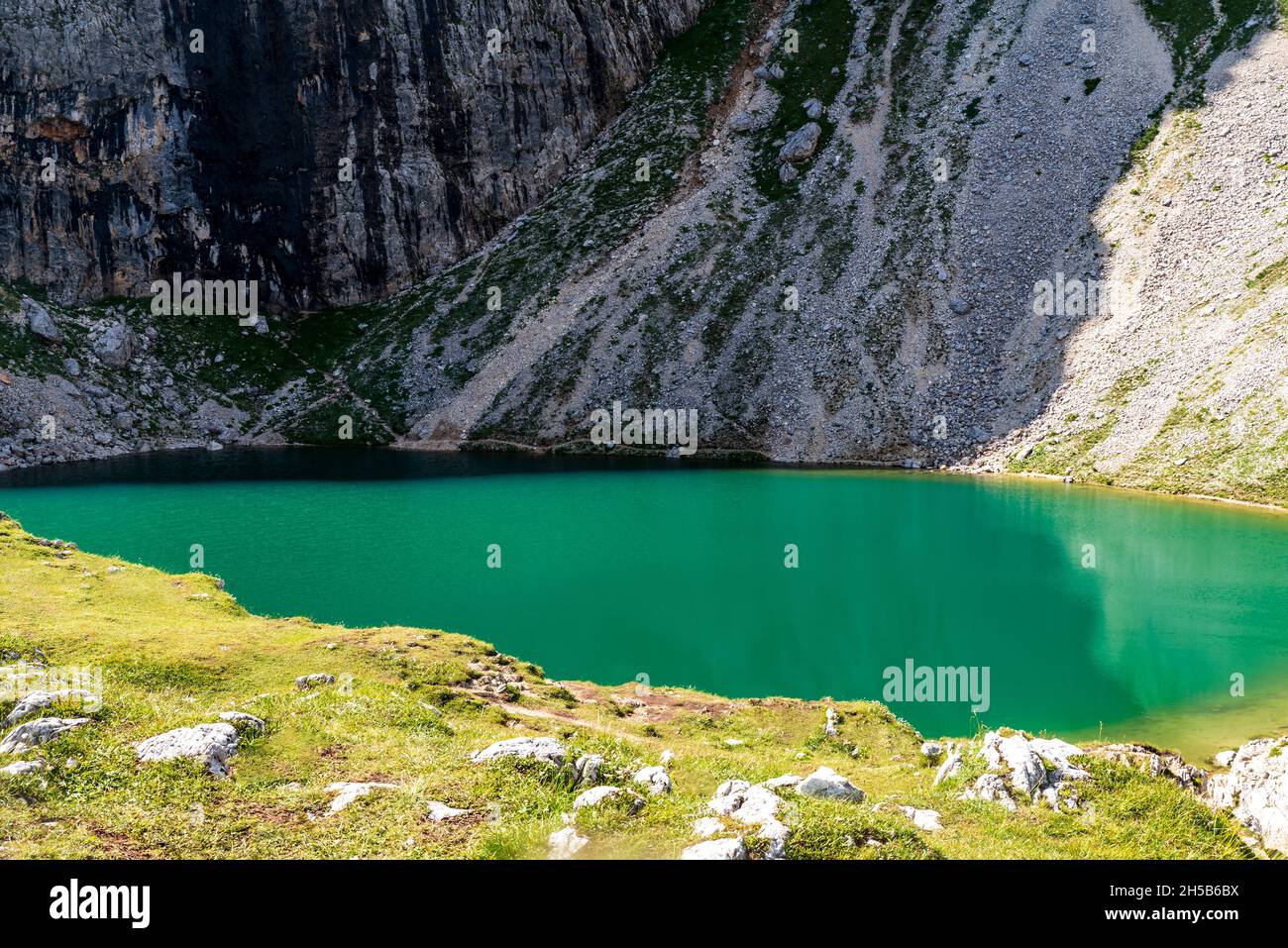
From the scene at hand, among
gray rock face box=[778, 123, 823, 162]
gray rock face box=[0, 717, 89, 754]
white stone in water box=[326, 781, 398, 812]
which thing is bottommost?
white stone in water box=[326, 781, 398, 812]

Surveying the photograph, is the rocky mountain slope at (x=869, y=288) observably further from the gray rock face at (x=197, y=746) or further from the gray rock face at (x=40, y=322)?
the gray rock face at (x=197, y=746)

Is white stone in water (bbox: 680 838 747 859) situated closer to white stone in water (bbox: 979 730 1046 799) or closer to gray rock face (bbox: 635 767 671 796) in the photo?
gray rock face (bbox: 635 767 671 796)

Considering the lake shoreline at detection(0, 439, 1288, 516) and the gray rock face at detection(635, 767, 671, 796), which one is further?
the lake shoreline at detection(0, 439, 1288, 516)

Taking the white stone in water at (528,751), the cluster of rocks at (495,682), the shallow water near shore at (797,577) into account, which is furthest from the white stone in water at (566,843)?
the shallow water near shore at (797,577)

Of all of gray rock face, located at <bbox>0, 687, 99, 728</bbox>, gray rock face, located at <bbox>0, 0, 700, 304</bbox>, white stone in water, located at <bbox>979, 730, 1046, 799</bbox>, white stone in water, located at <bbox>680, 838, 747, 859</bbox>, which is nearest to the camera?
white stone in water, located at <bbox>680, 838, 747, 859</bbox>

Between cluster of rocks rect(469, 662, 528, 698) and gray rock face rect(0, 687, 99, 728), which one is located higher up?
gray rock face rect(0, 687, 99, 728)

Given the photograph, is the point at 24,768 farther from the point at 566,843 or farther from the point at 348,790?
the point at 566,843

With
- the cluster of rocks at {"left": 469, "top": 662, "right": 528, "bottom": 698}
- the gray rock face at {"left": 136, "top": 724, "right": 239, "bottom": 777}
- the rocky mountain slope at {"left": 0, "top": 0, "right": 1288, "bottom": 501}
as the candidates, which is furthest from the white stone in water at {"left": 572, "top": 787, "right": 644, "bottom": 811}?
the rocky mountain slope at {"left": 0, "top": 0, "right": 1288, "bottom": 501}
